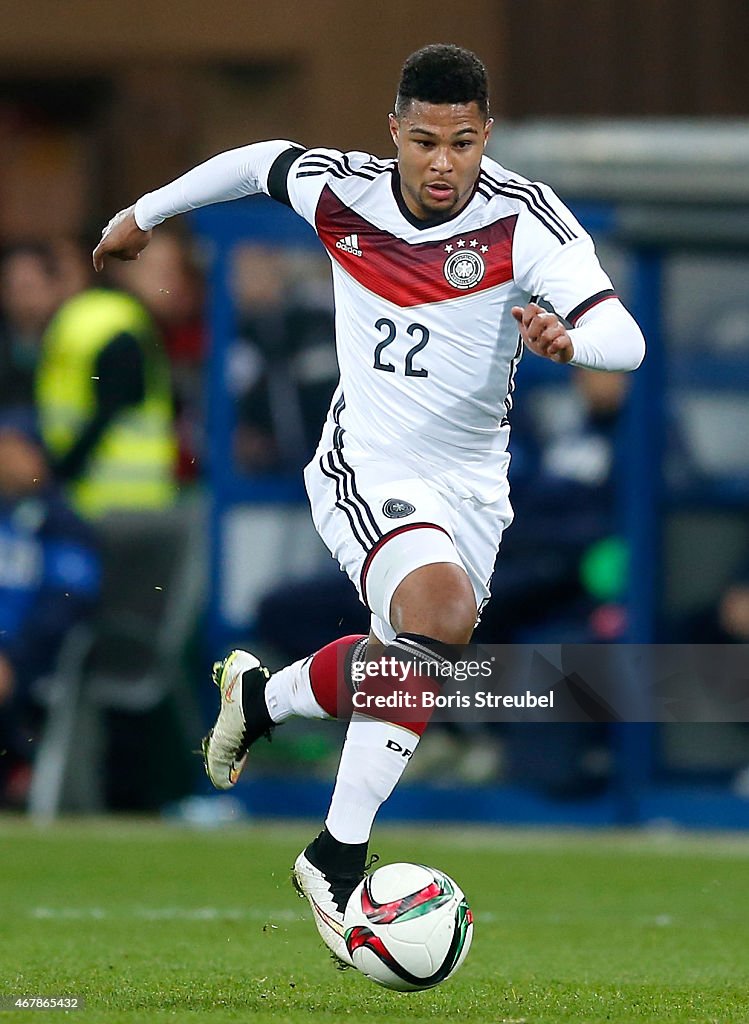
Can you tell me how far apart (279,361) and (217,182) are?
4.51 metres

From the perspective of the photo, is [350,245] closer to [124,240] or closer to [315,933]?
[124,240]

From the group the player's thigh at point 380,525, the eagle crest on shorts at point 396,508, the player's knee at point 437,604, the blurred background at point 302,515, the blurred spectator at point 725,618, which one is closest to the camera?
the player's knee at point 437,604

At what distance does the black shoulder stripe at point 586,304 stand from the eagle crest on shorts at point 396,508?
70cm

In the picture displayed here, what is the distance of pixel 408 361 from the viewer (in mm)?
6199

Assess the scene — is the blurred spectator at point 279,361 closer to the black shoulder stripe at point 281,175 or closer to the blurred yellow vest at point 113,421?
the blurred yellow vest at point 113,421

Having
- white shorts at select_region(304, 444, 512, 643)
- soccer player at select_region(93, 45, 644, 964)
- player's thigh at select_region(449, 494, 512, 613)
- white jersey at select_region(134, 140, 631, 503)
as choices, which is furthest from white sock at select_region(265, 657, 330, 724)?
white jersey at select_region(134, 140, 631, 503)

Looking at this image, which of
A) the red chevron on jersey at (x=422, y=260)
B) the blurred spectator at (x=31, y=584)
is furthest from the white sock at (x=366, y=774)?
the blurred spectator at (x=31, y=584)

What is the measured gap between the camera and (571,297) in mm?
5844

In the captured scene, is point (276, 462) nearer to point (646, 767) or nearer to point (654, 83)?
point (646, 767)

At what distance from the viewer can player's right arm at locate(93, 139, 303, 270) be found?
6.54 meters

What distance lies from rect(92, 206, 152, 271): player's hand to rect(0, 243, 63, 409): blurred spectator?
472cm

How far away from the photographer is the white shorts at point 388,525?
595 centimetres

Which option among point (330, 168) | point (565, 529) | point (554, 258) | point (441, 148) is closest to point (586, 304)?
point (554, 258)

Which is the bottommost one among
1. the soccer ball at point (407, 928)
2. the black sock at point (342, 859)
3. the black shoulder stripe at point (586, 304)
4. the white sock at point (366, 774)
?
the soccer ball at point (407, 928)
